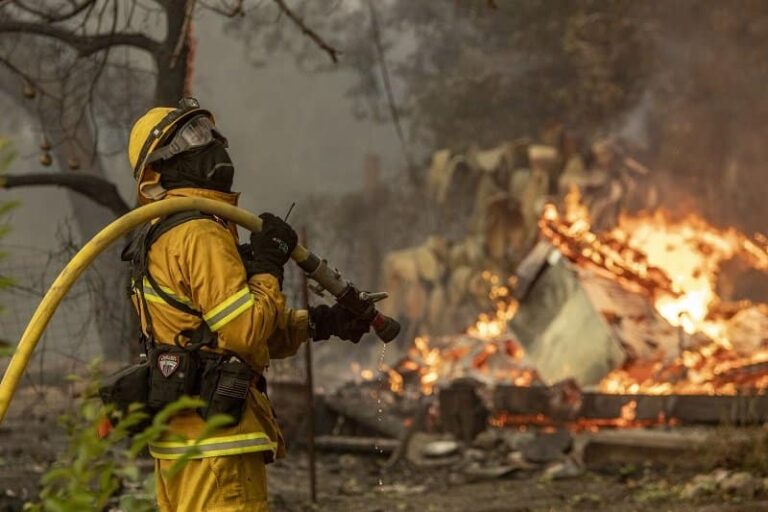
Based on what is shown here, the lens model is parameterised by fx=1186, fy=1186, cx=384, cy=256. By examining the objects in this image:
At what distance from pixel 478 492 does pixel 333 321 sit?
5.24 m

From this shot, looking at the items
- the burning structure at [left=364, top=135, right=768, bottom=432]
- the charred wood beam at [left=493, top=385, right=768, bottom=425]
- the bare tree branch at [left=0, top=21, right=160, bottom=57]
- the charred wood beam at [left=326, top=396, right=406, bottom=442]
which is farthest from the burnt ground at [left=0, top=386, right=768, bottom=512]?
the bare tree branch at [left=0, top=21, right=160, bottom=57]

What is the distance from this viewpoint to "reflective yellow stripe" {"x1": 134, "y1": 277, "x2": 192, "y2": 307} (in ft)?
13.7

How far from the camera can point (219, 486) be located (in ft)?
13.3

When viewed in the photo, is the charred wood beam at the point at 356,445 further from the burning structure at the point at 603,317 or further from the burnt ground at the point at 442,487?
the burning structure at the point at 603,317

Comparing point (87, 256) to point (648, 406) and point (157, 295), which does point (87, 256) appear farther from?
point (648, 406)

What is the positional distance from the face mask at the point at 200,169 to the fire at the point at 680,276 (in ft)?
25.0

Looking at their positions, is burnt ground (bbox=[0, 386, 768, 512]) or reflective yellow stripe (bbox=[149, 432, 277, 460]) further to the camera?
burnt ground (bbox=[0, 386, 768, 512])

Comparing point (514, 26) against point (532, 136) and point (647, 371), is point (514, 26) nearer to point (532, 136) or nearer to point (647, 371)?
point (532, 136)

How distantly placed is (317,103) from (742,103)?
40.7ft

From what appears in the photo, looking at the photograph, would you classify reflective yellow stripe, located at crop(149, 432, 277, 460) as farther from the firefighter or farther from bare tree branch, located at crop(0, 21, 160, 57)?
bare tree branch, located at crop(0, 21, 160, 57)

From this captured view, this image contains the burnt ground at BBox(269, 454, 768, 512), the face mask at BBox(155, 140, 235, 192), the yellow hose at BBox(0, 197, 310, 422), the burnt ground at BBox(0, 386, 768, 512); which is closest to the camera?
the yellow hose at BBox(0, 197, 310, 422)

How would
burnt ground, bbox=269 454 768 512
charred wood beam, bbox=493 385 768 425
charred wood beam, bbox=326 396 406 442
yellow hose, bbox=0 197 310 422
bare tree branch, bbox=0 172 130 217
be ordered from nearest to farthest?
yellow hose, bbox=0 197 310 422 → burnt ground, bbox=269 454 768 512 → bare tree branch, bbox=0 172 130 217 → charred wood beam, bbox=493 385 768 425 → charred wood beam, bbox=326 396 406 442

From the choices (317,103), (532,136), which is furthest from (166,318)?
(317,103)

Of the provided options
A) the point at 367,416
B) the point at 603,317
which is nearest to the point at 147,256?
the point at 367,416
